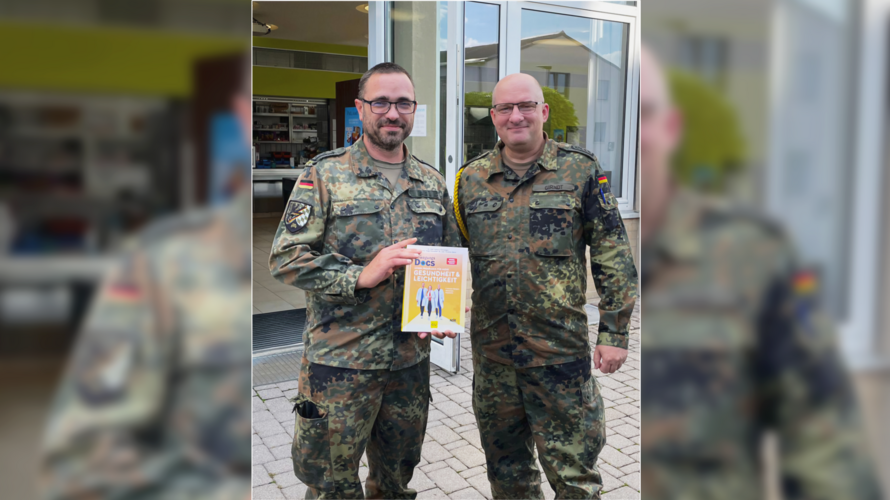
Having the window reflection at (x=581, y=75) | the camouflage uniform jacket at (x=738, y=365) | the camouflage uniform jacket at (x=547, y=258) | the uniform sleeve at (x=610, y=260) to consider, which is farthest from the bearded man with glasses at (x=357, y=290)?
the window reflection at (x=581, y=75)

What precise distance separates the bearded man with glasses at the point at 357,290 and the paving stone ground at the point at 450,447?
0.85 meters

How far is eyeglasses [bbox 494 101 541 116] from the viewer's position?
2.54 m

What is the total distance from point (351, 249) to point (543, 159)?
36.4 inches

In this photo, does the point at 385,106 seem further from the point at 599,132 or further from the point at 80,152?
the point at 599,132

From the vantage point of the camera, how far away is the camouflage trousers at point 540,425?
256 cm

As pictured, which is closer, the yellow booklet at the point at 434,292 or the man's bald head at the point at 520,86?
the yellow booklet at the point at 434,292

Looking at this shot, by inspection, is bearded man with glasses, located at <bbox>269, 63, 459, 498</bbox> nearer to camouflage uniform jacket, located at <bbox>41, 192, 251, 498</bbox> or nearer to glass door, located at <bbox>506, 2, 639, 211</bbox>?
camouflage uniform jacket, located at <bbox>41, 192, 251, 498</bbox>

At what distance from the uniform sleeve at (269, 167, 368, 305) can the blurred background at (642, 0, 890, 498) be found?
5.79 ft

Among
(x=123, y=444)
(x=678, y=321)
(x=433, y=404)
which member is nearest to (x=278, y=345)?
(x=433, y=404)

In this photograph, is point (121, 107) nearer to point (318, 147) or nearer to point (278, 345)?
point (278, 345)

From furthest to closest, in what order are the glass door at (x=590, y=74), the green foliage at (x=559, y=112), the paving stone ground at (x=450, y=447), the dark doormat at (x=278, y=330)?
the green foliage at (x=559, y=112)
the glass door at (x=590, y=74)
the dark doormat at (x=278, y=330)
the paving stone ground at (x=450, y=447)

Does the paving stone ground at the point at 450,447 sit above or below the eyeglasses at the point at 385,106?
below

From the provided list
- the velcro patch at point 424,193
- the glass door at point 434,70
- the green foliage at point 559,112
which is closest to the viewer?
the velcro patch at point 424,193

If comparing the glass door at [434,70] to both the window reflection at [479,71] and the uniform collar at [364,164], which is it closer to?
the window reflection at [479,71]
